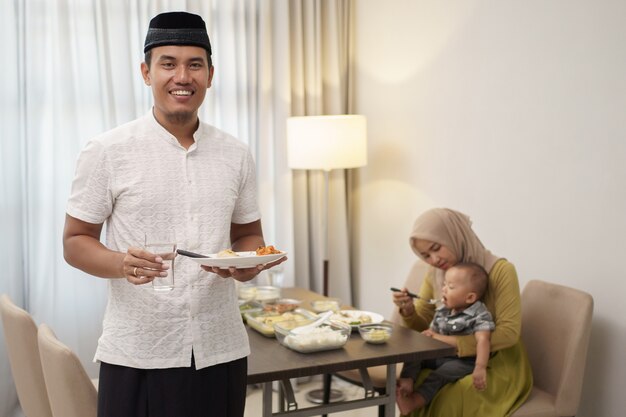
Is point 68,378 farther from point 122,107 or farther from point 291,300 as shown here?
point 122,107

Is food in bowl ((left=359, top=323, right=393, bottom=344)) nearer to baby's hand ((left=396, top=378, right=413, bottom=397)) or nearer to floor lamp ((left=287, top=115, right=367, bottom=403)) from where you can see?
baby's hand ((left=396, top=378, right=413, bottom=397))

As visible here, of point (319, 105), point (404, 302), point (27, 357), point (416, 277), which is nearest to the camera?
point (27, 357)

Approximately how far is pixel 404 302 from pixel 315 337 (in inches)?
24.0

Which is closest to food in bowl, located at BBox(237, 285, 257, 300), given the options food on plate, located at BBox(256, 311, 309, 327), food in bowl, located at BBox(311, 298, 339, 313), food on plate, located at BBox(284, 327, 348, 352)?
food in bowl, located at BBox(311, 298, 339, 313)

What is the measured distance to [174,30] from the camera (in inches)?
71.5

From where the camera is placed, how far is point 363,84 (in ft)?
14.9

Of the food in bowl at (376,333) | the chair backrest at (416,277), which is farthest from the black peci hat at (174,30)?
the chair backrest at (416,277)

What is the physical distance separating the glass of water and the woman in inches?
49.9

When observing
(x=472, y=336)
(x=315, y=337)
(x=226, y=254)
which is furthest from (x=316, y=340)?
(x=226, y=254)

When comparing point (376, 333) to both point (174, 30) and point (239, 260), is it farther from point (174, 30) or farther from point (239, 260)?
point (174, 30)

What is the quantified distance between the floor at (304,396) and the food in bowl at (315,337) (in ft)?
4.80

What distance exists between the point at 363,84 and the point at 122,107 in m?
1.45

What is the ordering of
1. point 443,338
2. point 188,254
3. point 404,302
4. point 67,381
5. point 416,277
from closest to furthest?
point 188,254 → point 67,381 → point 443,338 → point 404,302 → point 416,277

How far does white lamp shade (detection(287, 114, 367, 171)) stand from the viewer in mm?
3982
